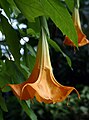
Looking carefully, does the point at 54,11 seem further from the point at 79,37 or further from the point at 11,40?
the point at 79,37

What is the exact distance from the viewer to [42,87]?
466 mm

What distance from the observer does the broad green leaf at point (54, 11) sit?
1.65 ft

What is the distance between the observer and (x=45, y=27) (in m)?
0.55

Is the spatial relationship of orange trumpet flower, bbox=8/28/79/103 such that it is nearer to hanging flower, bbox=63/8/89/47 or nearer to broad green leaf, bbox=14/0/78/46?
broad green leaf, bbox=14/0/78/46

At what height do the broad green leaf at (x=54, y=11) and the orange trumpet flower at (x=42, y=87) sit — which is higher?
the broad green leaf at (x=54, y=11)

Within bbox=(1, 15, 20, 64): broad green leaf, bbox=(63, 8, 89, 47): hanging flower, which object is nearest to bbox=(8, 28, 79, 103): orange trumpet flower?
bbox=(1, 15, 20, 64): broad green leaf

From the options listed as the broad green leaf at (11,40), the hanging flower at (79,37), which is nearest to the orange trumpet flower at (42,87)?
the broad green leaf at (11,40)

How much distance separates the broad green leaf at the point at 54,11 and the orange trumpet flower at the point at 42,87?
0.20 feet

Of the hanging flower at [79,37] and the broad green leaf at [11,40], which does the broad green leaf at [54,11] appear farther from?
the hanging flower at [79,37]

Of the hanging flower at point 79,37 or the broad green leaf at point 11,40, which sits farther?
the hanging flower at point 79,37

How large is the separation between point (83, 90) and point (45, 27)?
6.80 feet

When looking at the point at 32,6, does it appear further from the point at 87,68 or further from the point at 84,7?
the point at 87,68

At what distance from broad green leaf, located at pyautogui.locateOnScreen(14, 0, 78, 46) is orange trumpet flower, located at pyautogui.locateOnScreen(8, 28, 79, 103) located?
60mm

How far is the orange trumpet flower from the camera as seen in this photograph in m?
0.45
